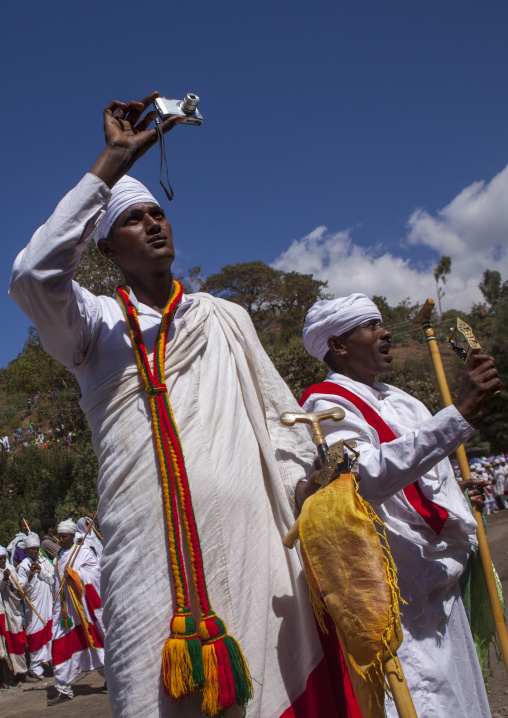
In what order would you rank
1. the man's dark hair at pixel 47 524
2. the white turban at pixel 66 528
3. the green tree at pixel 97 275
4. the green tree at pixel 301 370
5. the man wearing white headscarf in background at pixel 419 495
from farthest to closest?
the green tree at pixel 301 370 < the green tree at pixel 97 275 < the man's dark hair at pixel 47 524 < the white turban at pixel 66 528 < the man wearing white headscarf in background at pixel 419 495

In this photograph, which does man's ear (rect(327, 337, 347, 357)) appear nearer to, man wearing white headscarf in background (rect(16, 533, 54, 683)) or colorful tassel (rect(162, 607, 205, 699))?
colorful tassel (rect(162, 607, 205, 699))

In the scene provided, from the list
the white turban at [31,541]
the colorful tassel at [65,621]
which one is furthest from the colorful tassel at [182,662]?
the white turban at [31,541]

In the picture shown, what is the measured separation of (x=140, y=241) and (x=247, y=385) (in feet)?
2.16

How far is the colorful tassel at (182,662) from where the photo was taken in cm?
161

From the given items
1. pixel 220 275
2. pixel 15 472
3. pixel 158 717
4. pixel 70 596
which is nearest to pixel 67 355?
pixel 158 717

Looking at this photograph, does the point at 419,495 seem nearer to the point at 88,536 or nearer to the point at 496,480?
the point at 88,536

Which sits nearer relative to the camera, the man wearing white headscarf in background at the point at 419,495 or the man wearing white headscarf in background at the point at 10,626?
the man wearing white headscarf in background at the point at 419,495

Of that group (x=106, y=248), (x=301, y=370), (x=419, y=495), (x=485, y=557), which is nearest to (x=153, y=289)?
(x=106, y=248)

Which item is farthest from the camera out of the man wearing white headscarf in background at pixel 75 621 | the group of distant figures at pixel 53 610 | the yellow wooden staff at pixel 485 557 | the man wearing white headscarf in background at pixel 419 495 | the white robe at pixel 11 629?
the white robe at pixel 11 629

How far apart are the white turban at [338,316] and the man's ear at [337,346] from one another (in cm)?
3

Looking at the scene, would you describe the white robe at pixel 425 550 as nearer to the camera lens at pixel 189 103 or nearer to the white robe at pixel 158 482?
the white robe at pixel 158 482

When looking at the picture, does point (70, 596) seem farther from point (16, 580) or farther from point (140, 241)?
point (140, 241)

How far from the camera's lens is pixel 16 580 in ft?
35.9

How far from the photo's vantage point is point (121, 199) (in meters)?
2.28
